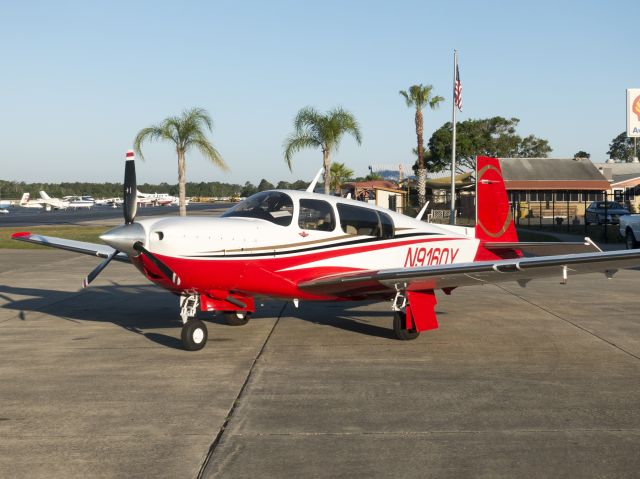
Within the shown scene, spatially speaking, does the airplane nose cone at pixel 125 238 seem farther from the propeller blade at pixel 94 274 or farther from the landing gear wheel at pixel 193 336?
the landing gear wheel at pixel 193 336

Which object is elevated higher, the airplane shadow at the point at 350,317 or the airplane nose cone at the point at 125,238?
the airplane nose cone at the point at 125,238

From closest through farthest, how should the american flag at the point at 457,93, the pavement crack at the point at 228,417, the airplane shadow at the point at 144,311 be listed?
the pavement crack at the point at 228,417
the airplane shadow at the point at 144,311
the american flag at the point at 457,93

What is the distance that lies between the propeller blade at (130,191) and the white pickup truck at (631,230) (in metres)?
22.5

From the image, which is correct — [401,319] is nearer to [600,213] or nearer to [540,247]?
[540,247]

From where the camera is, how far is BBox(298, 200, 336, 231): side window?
981 centimetres

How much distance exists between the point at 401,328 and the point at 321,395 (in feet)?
10.2

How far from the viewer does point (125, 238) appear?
8.37m

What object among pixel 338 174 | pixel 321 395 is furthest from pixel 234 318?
pixel 338 174

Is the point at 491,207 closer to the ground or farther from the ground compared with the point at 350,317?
farther from the ground

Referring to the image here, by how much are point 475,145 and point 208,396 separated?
85044 mm

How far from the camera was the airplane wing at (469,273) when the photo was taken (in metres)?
8.59

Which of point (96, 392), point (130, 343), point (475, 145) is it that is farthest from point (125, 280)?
point (475, 145)

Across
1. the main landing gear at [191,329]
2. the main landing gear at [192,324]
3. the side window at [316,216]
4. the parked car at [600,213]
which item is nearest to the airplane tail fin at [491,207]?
the side window at [316,216]

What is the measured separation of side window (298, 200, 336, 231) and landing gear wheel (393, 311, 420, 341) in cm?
158
